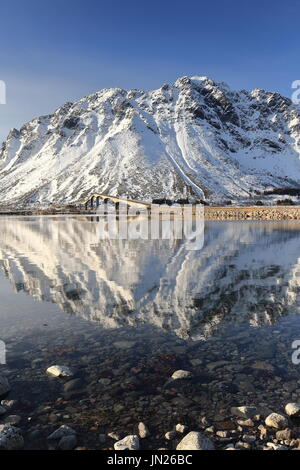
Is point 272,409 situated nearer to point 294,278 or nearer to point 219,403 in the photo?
point 219,403

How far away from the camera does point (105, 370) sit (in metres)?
9.75

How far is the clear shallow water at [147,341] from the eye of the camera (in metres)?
7.94

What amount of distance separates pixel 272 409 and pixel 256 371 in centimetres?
179

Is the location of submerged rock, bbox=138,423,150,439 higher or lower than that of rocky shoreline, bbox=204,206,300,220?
lower

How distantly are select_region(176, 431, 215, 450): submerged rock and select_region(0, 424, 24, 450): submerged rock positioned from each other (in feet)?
9.64

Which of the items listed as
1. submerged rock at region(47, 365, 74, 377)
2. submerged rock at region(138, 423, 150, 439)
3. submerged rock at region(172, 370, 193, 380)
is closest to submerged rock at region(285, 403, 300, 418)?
submerged rock at region(172, 370, 193, 380)

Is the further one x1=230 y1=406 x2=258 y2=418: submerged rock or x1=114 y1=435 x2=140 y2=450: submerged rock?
x1=230 y1=406 x2=258 y2=418: submerged rock

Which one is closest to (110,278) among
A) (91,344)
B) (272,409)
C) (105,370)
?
(91,344)

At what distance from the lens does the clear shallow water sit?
7.94 m

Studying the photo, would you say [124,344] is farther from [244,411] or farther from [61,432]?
[244,411]

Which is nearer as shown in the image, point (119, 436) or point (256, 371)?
point (119, 436)

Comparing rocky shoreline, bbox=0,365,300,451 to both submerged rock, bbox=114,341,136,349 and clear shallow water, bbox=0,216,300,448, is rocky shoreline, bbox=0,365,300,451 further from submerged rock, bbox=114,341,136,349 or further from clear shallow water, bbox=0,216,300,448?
submerged rock, bbox=114,341,136,349

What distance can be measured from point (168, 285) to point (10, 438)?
13.0 m

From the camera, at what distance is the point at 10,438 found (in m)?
6.66
